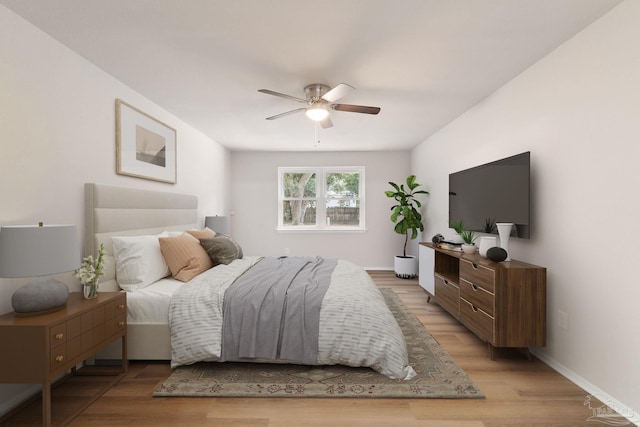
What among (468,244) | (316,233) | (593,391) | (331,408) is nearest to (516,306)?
(593,391)

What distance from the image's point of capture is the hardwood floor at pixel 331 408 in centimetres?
183

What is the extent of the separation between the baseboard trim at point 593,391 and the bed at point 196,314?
1123 mm

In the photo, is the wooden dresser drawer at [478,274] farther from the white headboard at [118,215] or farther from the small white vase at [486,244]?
the white headboard at [118,215]

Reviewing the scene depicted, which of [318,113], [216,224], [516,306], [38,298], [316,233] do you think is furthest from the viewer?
[316,233]

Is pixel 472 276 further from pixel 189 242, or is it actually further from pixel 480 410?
pixel 189 242

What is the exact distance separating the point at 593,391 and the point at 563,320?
47cm

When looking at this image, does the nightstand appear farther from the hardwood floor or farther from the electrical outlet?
the electrical outlet

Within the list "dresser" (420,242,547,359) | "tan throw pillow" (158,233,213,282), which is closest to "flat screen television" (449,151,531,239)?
"dresser" (420,242,547,359)

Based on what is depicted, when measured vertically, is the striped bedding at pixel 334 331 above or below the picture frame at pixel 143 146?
below

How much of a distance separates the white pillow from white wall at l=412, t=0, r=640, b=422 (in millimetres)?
3242

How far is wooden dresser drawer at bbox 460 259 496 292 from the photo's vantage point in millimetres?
2522

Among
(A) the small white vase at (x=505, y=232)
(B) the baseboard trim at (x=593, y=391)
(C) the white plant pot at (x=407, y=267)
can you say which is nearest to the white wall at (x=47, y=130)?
(A) the small white vase at (x=505, y=232)

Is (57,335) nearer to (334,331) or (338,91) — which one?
(334,331)

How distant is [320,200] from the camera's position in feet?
21.0
